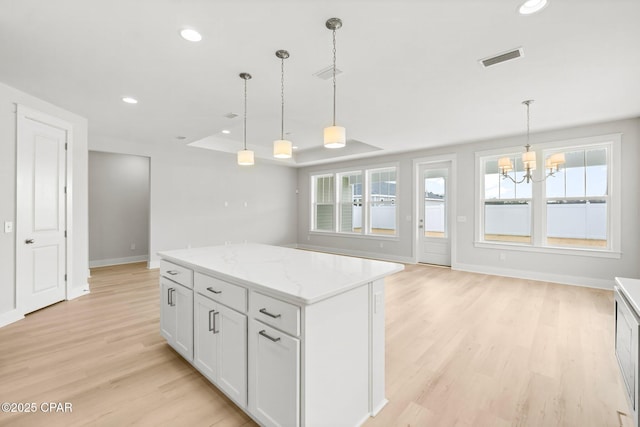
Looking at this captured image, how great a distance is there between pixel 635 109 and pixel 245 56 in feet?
16.9

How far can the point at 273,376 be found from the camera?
4.97ft

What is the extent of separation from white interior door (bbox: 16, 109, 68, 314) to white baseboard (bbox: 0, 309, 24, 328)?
78 mm

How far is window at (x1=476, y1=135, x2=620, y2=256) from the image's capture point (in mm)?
4566

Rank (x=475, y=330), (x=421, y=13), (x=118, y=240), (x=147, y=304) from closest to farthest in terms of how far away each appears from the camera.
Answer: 1. (x=421, y=13)
2. (x=475, y=330)
3. (x=147, y=304)
4. (x=118, y=240)

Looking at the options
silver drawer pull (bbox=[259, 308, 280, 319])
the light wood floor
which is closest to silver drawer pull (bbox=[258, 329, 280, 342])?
silver drawer pull (bbox=[259, 308, 280, 319])

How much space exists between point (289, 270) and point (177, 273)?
111 cm

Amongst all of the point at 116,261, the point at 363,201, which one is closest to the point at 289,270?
the point at 363,201

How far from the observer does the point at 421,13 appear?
1.99m

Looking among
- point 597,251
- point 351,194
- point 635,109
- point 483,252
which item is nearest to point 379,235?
point 351,194

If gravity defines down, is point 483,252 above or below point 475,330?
above

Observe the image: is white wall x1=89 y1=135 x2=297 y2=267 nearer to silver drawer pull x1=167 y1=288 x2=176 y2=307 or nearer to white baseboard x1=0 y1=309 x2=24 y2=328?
white baseboard x1=0 y1=309 x2=24 y2=328

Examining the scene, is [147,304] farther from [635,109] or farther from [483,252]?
[635,109]

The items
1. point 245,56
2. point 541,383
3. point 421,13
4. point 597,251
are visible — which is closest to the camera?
point 421,13

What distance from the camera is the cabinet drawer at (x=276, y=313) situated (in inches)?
54.9
